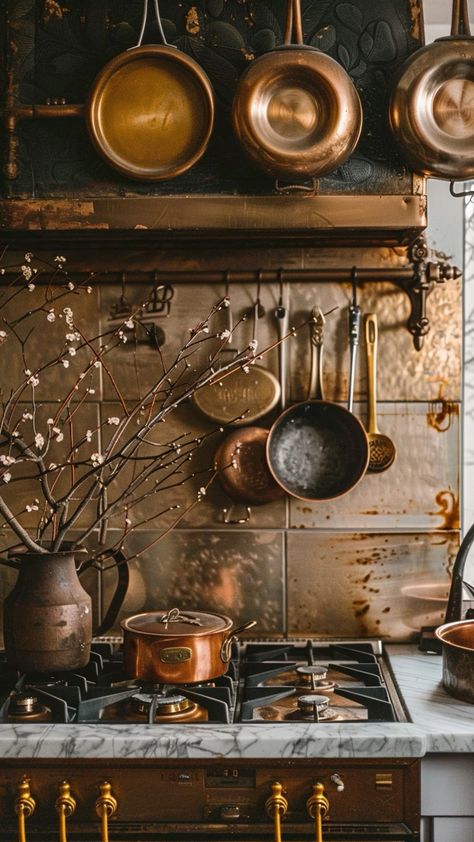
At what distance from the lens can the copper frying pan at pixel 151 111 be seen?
1.71 metres

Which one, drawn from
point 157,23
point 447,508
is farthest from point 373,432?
point 157,23

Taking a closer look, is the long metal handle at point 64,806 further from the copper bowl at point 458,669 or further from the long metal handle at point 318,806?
the copper bowl at point 458,669

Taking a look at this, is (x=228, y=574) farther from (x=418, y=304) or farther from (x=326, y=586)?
(x=418, y=304)

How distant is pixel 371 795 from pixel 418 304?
109cm

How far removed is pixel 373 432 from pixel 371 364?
0.16 m

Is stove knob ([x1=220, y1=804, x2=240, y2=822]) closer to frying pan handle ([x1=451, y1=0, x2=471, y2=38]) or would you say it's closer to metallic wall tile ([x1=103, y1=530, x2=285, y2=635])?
metallic wall tile ([x1=103, y1=530, x2=285, y2=635])

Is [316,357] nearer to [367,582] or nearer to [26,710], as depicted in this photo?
[367,582]

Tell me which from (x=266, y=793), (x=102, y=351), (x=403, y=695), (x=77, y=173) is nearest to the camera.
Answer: (x=266, y=793)

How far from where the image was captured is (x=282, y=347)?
1975 mm

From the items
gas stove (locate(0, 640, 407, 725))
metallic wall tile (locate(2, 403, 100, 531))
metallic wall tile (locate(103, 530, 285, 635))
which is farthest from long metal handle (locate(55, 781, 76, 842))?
metallic wall tile (locate(2, 403, 100, 531))

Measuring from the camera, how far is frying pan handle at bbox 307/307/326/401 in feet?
6.45

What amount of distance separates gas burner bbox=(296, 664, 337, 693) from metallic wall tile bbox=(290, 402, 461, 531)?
14.9 inches

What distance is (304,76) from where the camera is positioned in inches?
66.3

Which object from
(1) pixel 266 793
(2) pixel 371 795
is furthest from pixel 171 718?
(2) pixel 371 795
